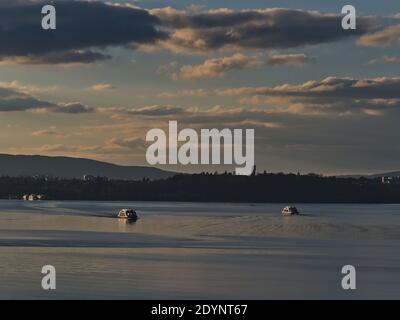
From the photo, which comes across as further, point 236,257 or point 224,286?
point 236,257

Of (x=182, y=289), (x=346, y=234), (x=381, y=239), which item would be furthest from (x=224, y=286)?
(x=346, y=234)

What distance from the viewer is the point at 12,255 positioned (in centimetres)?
6988

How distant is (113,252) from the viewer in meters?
76.7

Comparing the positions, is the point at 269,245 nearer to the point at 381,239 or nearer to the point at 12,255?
the point at 381,239

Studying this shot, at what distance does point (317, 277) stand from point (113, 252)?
2392 cm

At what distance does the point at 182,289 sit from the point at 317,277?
41.3 ft

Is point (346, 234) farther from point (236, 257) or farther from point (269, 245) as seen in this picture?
point (236, 257)

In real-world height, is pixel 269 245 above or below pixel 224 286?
above

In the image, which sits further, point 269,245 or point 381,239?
point 381,239
